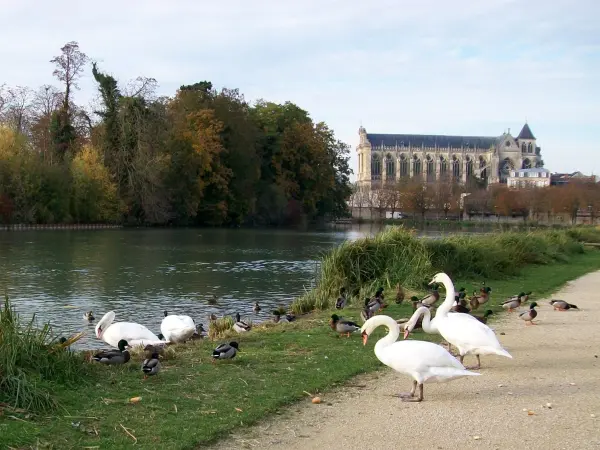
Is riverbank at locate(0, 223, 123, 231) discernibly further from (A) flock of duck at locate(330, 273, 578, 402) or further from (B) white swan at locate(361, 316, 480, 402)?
(B) white swan at locate(361, 316, 480, 402)

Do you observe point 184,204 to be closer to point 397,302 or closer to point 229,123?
point 229,123

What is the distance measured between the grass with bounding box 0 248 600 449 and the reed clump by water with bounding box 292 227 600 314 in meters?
5.95

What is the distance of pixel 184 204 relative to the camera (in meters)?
61.2

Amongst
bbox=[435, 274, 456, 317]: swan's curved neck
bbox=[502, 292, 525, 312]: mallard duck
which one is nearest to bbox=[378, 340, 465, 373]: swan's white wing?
bbox=[435, 274, 456, 317]: swan's curved neck

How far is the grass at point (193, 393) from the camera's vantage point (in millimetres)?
5301

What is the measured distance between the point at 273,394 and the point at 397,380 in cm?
164

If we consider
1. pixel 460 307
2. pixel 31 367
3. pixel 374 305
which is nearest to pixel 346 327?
pixel 374 305

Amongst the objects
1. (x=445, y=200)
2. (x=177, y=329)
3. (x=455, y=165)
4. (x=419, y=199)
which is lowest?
(x=177, y=329)

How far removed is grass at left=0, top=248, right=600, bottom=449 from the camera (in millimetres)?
5301

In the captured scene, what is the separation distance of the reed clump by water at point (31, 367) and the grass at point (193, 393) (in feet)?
0.51

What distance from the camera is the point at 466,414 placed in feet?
20.2

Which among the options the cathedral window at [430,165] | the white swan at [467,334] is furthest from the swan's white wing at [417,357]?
the cathedral window at [430,165]

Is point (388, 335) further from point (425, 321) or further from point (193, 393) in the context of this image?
point (425, 321)

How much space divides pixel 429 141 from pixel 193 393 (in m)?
164
